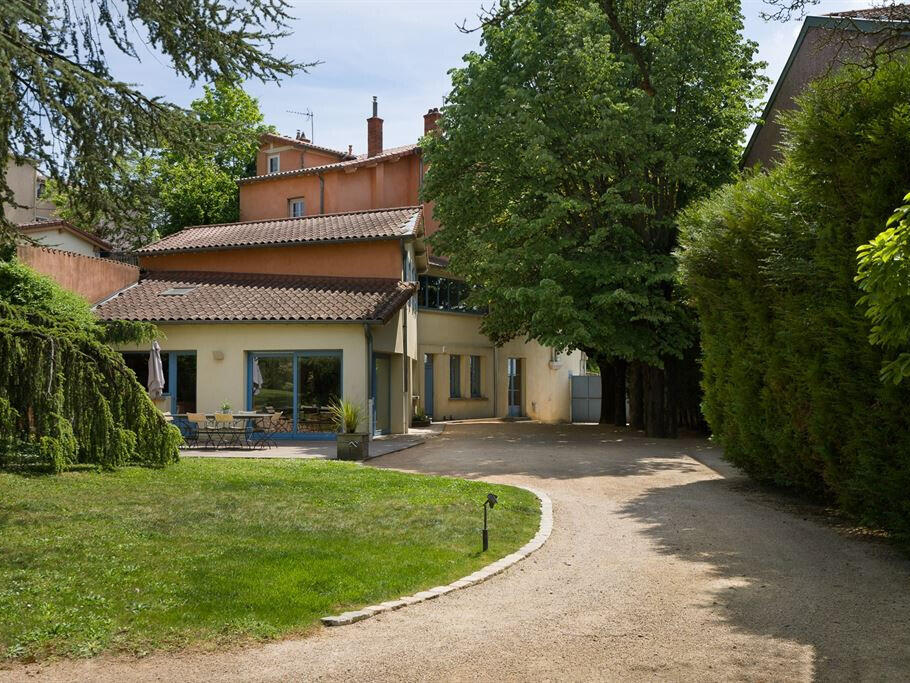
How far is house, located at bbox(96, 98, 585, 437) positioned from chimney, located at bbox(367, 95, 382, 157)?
8138 millimetres

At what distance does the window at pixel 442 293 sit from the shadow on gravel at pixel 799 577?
20903mm

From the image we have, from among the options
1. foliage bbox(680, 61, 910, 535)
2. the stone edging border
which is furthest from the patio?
the stone edging border

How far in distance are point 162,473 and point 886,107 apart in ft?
35.0

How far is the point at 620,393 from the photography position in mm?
31266

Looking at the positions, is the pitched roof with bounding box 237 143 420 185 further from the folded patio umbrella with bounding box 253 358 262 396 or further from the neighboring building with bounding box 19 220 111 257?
the folded patio umbrella with bounding box 253 358 262 396

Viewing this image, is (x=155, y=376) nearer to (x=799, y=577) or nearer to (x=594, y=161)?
(x=594, y=161)

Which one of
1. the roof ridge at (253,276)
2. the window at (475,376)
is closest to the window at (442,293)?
the window at (475,376)

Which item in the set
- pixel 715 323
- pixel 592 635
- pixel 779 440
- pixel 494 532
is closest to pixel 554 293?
pixel 715 323

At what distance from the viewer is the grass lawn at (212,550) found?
583cm

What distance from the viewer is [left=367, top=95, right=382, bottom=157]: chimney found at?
1683 inches

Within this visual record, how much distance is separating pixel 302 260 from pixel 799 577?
2131 cm

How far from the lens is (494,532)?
9.76 meters

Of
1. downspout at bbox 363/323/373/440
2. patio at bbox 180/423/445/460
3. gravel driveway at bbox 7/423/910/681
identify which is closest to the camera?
gravel driveway at bbox 7/423/910/681

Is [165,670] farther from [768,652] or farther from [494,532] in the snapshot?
[494,532]
